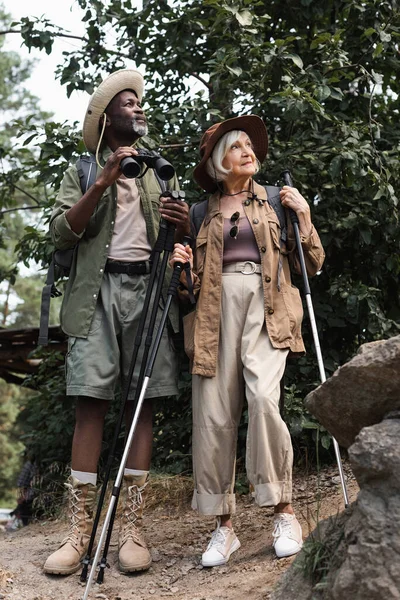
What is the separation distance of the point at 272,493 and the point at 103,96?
2317 mm

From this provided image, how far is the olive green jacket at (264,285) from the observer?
403 cm

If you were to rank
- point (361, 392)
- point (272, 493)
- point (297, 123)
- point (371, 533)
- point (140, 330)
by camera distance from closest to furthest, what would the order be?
point (371, 533), point (361, 392), point (272, 493), point (140, 330), point (297, 123)

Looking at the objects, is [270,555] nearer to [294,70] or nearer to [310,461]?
[310,461]

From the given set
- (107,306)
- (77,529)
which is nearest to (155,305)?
(107,306)

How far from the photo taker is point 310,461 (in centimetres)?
568

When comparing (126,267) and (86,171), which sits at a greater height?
(86,171)

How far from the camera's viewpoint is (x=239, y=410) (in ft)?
13.4

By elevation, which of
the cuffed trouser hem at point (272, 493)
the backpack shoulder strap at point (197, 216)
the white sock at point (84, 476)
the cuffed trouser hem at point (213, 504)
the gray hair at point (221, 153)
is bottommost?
the cuffed trouser hem at point (213, 504)

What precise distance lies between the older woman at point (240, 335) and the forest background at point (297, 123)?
85 cm

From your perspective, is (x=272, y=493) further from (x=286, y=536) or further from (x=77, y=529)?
(x=77, y=529)

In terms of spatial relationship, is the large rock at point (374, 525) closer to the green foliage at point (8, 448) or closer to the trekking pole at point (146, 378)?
the trekking pole at point (146, 378)

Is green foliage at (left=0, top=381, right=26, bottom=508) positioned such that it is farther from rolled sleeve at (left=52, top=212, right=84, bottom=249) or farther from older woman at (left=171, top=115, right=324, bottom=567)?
older woman at (left=171, top=115, right=324, bottom=567)

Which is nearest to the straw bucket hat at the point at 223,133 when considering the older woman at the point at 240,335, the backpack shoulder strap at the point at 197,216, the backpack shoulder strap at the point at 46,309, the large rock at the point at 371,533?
the older woman at the point at 240,335

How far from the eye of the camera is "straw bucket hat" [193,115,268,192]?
4258 mm
